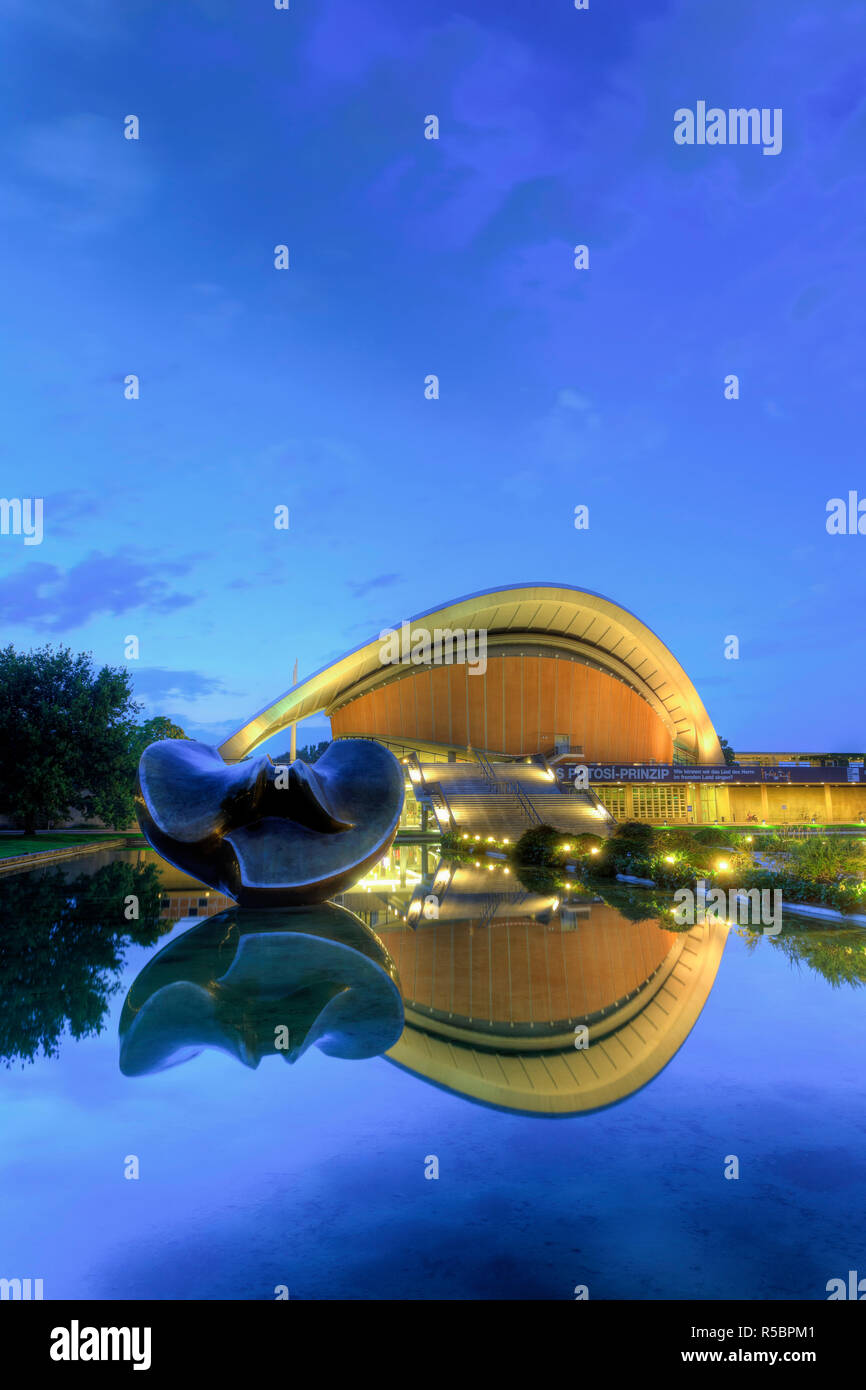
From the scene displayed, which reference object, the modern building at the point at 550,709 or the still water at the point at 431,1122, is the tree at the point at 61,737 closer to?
the modern building at the point at 550,709

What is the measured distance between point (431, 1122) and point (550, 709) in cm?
4084

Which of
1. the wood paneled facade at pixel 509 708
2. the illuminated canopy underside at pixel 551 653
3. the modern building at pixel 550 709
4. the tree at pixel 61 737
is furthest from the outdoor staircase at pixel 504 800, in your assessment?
the tree at pixel 61 737

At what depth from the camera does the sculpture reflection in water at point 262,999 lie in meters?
5.93

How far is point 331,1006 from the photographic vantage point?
6.86 m

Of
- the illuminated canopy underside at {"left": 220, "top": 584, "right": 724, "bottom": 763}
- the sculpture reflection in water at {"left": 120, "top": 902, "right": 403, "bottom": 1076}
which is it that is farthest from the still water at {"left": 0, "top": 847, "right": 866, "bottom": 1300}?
the illuminated canopy underside at {"left": 220, "top": 584, "right": 724, "bottom": 763}

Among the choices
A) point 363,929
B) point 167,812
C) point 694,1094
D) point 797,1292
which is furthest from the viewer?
point 167,812

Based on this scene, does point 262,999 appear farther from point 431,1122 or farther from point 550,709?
point 550,709

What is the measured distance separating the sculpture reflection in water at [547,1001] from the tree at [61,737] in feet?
69.0

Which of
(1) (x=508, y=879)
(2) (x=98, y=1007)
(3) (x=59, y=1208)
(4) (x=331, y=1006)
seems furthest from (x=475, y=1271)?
(1) (x=508, y=879)

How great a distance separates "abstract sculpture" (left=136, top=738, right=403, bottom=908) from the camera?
12.4 m

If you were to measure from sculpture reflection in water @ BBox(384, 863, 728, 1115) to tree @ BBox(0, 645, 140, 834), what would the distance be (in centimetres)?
2104

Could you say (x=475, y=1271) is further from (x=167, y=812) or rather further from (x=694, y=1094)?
(x=167, y=812)

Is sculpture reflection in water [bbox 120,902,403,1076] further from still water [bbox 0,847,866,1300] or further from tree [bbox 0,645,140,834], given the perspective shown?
tree [bbox 0,645,140,834]
